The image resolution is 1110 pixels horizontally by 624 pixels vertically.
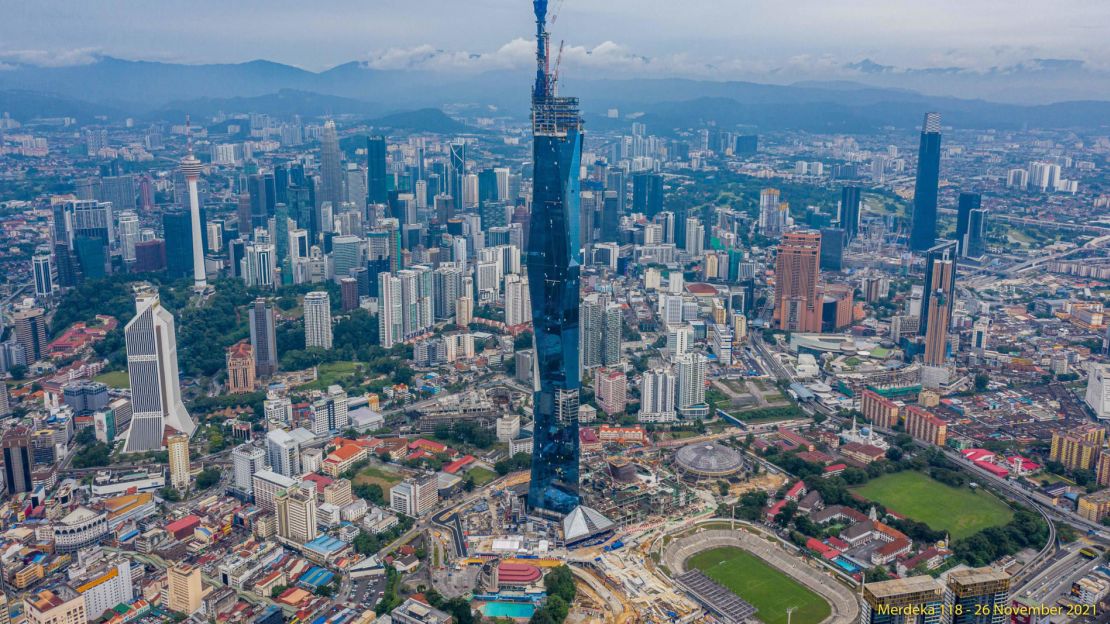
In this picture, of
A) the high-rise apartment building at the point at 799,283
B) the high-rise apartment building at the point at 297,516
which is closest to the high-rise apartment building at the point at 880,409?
the high-rise apartment building at the point at 799,283

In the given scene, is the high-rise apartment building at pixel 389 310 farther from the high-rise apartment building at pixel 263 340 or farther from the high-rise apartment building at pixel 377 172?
the high-rise apartment building at pixel 377 172

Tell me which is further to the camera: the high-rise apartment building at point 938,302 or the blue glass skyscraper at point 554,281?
the high-rise apartment building at point 938,302

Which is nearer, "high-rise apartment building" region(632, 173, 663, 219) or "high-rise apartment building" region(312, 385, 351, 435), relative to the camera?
"high-rise apartment building" region(312, 385, 351, 435)

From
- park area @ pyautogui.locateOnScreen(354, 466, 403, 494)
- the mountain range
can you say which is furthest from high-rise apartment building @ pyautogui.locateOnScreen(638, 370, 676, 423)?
the mountain range

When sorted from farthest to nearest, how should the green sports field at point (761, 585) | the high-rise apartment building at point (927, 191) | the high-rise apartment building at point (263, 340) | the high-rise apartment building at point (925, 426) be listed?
the high-rise apartment building at point (927, 191) → the high-rise apartment building at point (263, 340) → the high-rise apartment building at point (925, 426) → the green sports field at point (761, 585)

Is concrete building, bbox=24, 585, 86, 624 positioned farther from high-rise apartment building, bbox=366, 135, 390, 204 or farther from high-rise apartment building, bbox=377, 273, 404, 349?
high-rise apartment building, bbox=366, 135, 390, 204

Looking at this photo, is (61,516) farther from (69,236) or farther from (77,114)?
(77,114)

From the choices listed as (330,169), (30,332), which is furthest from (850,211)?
(30,332)
